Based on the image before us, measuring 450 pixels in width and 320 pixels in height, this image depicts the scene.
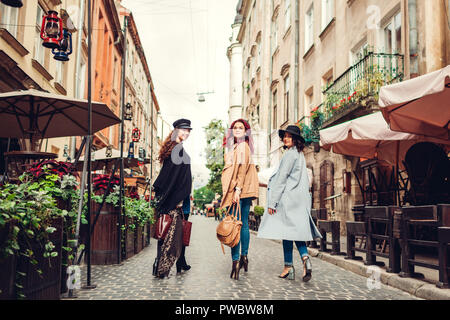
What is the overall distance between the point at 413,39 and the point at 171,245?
8014mm

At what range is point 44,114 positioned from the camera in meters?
6.74

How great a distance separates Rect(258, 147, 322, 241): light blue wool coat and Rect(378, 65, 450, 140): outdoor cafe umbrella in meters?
1.59

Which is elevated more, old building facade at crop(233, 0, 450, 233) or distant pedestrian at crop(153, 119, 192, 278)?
old building facade at crop(233, 0, 450, 233)

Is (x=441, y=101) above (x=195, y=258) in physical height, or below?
above

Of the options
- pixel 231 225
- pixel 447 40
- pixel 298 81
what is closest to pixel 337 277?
pixel 231 225

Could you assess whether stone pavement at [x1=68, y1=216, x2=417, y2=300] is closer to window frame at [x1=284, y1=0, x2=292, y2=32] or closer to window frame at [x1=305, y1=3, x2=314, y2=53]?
window frame at [x1=305, y1=3, x2=314, y2=53]

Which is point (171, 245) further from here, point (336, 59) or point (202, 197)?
point (202, 197)

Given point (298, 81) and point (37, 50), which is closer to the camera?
point (37, 50)

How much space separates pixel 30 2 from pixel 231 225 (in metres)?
9.83

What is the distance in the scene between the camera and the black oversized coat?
222 inches

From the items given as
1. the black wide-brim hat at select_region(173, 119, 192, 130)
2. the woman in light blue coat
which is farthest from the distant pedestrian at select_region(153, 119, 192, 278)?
the woman in light blue coat
